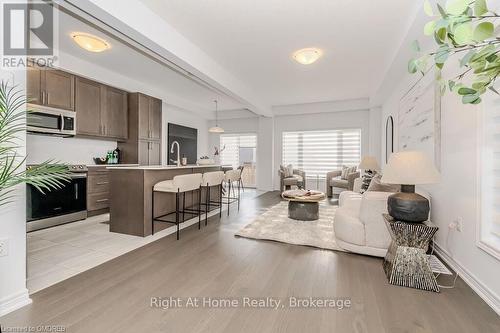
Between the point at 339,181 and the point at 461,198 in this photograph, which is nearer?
the point at 461,198

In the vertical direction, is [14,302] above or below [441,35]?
below

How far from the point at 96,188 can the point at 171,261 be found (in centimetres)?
282

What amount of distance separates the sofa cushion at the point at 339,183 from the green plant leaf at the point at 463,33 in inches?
224

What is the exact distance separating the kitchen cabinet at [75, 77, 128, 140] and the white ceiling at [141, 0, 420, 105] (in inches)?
94.5

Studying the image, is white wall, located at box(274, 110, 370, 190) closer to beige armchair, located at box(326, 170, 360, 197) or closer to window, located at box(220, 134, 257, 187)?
beige armchair, located at box(326, 170, 360, 197)

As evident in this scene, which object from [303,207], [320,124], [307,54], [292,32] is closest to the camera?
[292,32]

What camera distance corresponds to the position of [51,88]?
12.1ft

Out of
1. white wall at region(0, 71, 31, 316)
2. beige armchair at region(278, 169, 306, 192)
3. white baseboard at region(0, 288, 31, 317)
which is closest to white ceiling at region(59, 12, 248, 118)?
white wall at region(0, 71, 31, 316)

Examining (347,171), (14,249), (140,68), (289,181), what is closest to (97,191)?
(140,68)

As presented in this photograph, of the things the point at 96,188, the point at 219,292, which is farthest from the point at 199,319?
the point at 96,188

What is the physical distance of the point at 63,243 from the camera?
2.93 metres

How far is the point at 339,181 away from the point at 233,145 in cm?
425

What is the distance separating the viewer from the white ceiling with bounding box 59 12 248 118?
3.18 meters

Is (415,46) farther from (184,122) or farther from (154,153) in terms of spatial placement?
(184,122)
